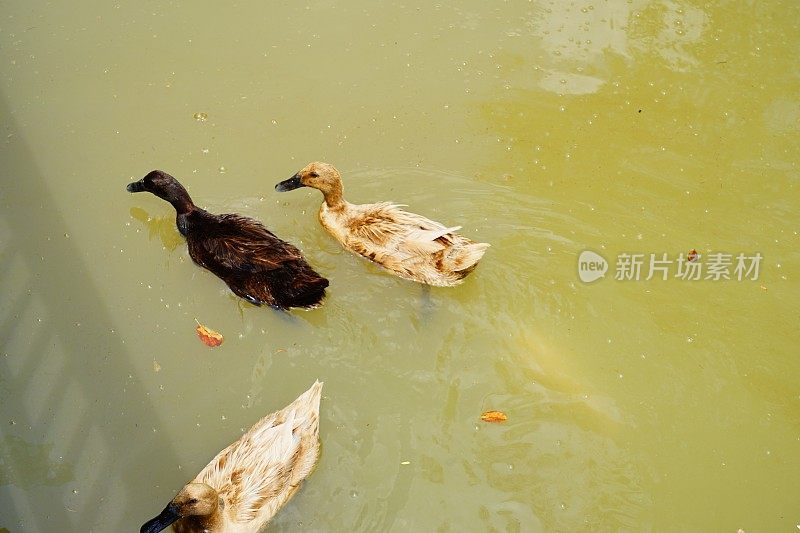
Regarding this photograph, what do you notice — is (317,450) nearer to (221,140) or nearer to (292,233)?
(292,233)

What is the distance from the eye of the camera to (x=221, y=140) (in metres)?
5.05

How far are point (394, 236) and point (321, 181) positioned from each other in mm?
612

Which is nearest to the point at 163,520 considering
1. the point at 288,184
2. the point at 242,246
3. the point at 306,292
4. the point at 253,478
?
the point at 253,478

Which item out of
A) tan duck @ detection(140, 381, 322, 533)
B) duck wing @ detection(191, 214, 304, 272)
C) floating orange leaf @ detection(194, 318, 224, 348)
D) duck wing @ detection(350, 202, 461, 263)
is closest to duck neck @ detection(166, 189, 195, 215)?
duck wing @ detection(191, 214, 304, 272)

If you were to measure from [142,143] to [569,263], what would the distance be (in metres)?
3.08

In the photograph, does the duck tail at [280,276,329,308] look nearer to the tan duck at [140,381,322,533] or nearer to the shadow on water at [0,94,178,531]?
the tan duck at [140,381,322,533]

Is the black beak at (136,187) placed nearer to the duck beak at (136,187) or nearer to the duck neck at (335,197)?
the duck beak at (136,187)

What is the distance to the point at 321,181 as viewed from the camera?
457 cm

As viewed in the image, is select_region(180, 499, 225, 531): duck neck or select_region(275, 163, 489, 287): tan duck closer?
select_region(180, 499, 225, 531): duck neck

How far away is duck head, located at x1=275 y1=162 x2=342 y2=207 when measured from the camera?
4.55 metres

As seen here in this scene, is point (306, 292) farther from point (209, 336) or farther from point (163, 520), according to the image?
point (163, 520)

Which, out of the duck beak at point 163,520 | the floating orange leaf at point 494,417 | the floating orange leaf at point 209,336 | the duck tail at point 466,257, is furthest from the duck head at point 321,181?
the duck beak at point 163,520

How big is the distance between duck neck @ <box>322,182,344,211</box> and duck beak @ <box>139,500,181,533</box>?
6.70 feet

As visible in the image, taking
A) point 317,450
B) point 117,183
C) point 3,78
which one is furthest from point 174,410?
point 3,78
